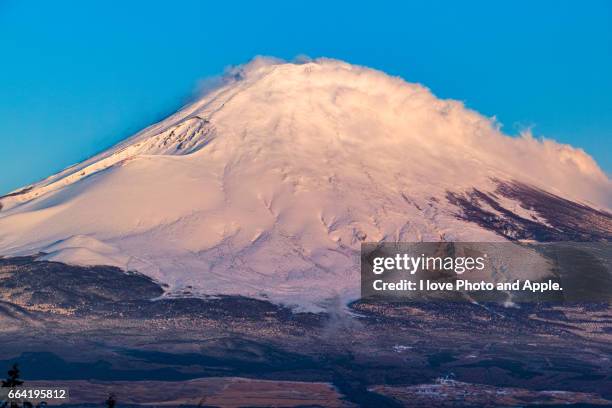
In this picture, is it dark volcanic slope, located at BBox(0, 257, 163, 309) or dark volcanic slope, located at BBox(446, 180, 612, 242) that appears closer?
dark volcanic slope, located at BBox(0, 257, 163, 309)

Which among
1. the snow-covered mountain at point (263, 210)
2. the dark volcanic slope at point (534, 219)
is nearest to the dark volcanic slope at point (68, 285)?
the snow-covered mountain at point (263, 210)

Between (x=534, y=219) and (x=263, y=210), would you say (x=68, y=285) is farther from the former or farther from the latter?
(x=534, y=219)

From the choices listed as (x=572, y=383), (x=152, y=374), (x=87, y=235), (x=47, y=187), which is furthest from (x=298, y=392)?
(x=47, y=187)

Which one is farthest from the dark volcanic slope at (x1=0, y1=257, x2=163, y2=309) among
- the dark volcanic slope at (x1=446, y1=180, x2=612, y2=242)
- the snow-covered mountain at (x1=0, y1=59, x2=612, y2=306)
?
the dark volcanic slope at (x1=446, y1=180, x2=612, y2=242)

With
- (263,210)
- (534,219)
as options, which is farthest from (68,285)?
(534,219)

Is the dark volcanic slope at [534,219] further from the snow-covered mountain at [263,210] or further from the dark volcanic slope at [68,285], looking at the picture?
the dark volcanic slope at [68,285]

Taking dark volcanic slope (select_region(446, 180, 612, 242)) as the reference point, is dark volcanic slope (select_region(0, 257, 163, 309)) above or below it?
below

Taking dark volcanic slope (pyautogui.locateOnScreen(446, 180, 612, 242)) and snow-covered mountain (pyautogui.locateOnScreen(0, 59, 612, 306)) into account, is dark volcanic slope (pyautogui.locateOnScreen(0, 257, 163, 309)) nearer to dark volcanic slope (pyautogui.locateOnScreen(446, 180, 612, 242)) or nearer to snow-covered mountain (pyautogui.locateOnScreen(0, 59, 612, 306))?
snow-covered mountain (pyautogui.locateOnScreen(0, 59, 612, 306))
